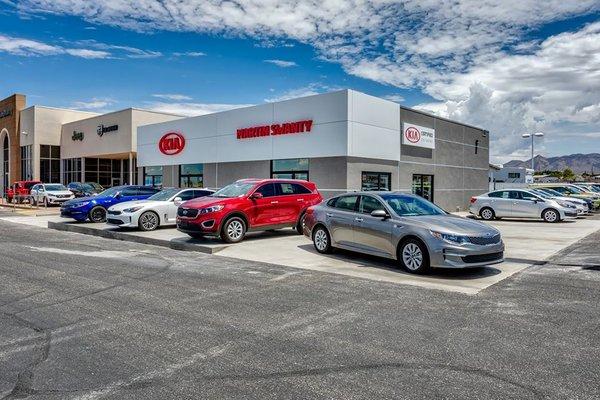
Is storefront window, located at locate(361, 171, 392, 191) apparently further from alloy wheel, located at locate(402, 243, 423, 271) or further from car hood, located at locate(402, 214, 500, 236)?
alloy wheel, located at locate(402, 243, 423, 271)

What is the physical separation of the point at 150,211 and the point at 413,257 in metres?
10.5

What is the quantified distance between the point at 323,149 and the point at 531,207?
963cm

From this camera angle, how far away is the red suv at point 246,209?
12.6 metres

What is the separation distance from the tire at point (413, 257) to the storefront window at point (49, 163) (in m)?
48.2

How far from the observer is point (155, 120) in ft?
130

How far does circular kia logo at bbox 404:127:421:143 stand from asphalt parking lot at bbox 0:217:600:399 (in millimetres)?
15645

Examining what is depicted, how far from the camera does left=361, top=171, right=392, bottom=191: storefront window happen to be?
21359 mm

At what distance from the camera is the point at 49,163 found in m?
48.6

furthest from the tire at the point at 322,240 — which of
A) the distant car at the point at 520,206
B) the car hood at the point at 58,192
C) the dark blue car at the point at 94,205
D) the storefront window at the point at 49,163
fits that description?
the storefront window at the point at 49,163

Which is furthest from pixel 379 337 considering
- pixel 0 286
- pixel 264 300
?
pixel 0 286

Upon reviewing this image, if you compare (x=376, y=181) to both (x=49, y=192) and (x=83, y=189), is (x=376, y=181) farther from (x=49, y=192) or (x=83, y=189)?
(x=83, y=189)

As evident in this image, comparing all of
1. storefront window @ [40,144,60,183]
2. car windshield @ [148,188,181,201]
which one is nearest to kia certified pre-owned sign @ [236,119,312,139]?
car windshield @ [148,188,181,201]

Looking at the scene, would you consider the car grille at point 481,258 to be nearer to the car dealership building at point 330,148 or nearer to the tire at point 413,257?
the tire at point 413,257

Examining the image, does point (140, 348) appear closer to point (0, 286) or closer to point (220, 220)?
point (0, 286)
